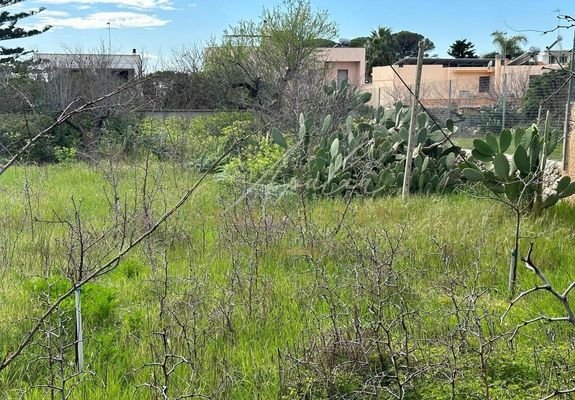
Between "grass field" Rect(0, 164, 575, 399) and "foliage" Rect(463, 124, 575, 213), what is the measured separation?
20 cm

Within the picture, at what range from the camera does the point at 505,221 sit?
5508 millimetres

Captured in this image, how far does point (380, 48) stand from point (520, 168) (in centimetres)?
4132

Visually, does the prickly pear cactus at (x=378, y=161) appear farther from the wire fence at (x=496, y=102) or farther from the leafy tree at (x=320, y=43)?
the leafy tree at (x=320, y=43)

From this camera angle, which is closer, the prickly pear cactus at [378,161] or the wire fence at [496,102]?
the prickly pear cactus at [378,161]

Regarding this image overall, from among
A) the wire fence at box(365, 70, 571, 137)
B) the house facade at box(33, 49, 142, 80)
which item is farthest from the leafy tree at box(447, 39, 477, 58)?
the house facade at box(33, 49, 142, 80)

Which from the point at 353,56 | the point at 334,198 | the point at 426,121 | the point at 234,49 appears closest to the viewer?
the point at 334,198

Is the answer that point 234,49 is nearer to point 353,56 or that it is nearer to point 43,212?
point 43,212

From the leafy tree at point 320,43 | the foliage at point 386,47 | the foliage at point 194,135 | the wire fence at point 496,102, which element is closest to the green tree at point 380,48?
the foliage at point 386,47

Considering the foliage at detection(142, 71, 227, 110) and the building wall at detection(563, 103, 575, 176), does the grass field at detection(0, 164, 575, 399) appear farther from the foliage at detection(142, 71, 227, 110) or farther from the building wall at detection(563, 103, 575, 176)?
the foliage at detection(142, 71, 227, 110)

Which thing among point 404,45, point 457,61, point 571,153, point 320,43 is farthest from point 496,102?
point 404,45

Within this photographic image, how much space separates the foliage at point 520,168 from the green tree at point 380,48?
37627mm

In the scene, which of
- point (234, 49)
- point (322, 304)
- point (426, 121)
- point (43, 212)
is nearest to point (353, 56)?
point (234, 49)

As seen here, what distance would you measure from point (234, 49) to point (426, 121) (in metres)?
11.9

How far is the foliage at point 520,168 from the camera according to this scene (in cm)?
569
